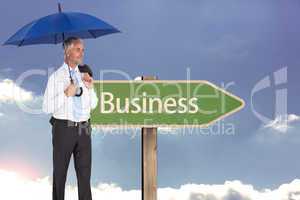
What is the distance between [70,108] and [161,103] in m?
1.55

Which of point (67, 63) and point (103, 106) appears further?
point (103, 106)

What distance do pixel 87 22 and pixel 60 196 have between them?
1879mm

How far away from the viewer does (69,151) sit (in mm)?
5992

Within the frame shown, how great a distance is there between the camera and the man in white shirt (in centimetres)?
588

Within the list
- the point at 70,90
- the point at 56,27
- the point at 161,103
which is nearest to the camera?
the point at 70,90

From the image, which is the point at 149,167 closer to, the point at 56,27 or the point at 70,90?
the point at 70,90

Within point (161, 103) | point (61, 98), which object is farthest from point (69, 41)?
point (161, 103)

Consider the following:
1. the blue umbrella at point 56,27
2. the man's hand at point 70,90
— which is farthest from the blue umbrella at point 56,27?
the man's hand at point 70,90

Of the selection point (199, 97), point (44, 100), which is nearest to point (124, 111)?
point (199, 97)

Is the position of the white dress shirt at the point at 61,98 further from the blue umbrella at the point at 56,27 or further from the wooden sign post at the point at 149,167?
the wooden sign post at the point at 149,167

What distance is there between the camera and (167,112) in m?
7.14

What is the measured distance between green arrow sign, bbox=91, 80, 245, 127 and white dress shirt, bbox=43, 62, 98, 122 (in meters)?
1.07

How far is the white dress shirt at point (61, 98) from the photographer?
5.87 m

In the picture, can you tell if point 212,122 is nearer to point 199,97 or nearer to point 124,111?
point 199,97
